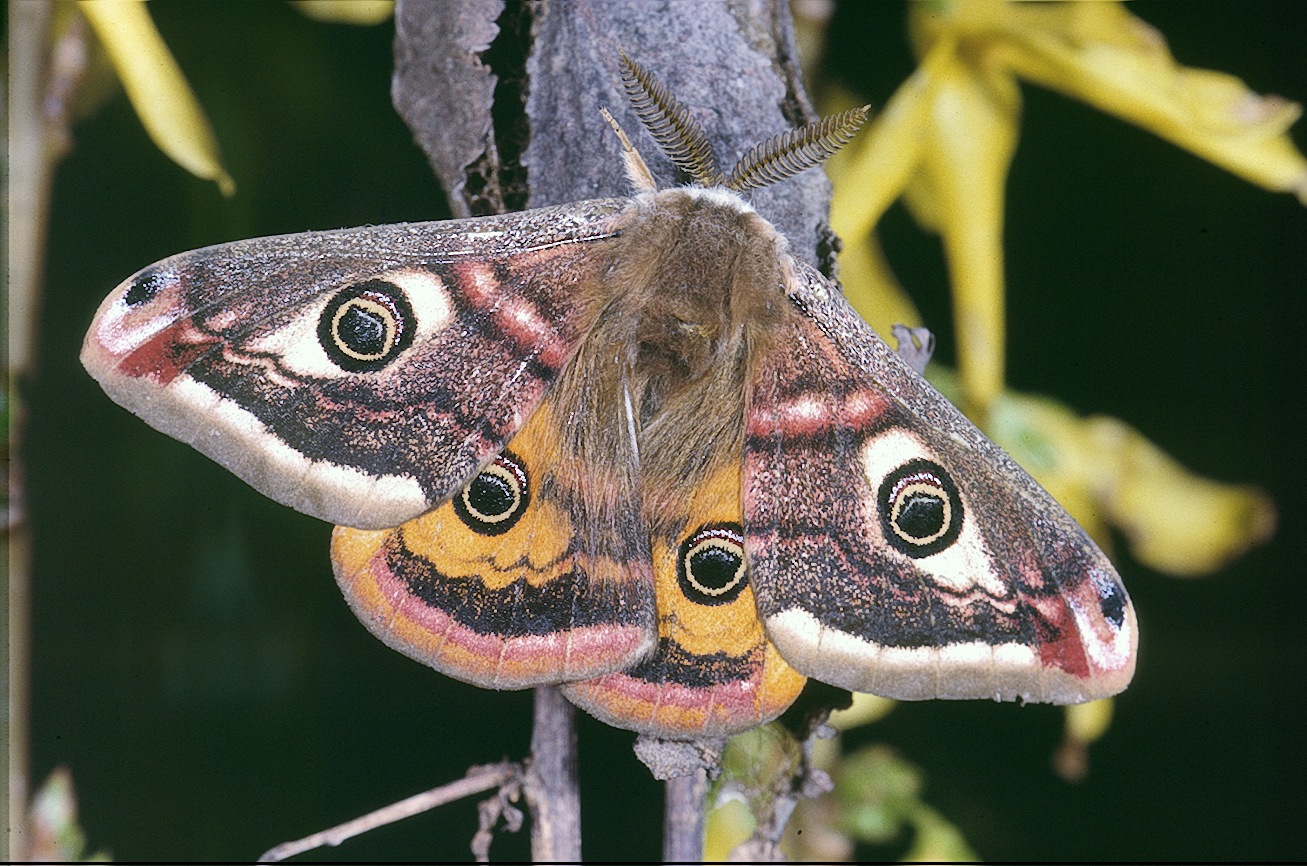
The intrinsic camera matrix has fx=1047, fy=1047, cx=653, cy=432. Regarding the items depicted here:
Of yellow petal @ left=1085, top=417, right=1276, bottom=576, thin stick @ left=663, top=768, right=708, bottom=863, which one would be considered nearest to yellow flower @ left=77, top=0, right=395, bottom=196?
thin stick @ left=663, top=768, right=708, bottom=863

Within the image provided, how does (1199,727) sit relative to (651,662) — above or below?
below

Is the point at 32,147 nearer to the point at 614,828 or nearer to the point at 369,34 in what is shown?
the point at 369,34

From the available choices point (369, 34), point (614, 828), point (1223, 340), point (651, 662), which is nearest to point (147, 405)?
point (651, 662)

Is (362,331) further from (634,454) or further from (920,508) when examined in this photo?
(920,508)

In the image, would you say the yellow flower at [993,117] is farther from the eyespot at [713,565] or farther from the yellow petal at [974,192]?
the eyespot at [713,565]

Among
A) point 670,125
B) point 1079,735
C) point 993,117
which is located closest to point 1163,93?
point 993,117

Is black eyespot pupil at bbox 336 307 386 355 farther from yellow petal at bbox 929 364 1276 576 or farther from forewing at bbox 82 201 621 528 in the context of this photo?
yellow petal at bbox 929 364 1276 576

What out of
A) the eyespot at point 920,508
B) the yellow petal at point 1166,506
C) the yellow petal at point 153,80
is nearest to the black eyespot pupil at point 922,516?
the eyespot at point 920,508
